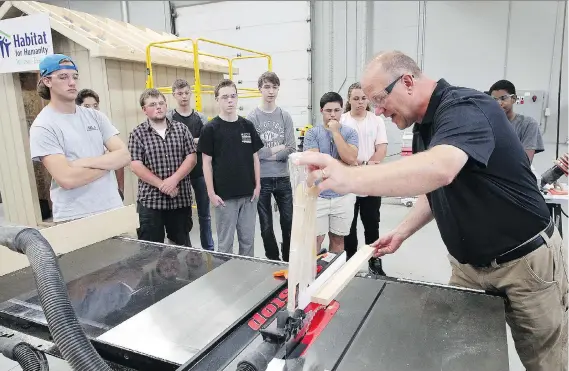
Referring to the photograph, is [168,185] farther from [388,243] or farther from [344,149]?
[388,243]

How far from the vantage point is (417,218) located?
1.39 m

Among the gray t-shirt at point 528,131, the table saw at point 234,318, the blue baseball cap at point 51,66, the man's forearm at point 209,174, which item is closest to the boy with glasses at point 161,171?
the man's forearm at point 209,174

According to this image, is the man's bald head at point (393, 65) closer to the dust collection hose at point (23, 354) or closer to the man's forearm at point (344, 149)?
the dust collection hose at point (23, 354)

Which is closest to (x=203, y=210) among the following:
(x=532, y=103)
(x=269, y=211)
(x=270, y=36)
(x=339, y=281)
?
(x=269, y=211)

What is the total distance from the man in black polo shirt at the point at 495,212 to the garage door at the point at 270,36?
489 cm

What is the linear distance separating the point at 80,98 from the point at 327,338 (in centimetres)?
300

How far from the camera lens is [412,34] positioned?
210 inches

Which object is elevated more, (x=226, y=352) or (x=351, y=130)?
(x=351, y=130)

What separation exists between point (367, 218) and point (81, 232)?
1.93 m

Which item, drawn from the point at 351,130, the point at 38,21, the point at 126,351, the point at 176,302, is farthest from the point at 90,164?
the point at 38,21

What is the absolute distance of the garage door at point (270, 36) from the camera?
19.1ft

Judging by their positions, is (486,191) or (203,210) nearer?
(486,191)

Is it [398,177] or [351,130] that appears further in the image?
[351,130]

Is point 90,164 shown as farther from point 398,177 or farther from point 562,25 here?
point 562,25
